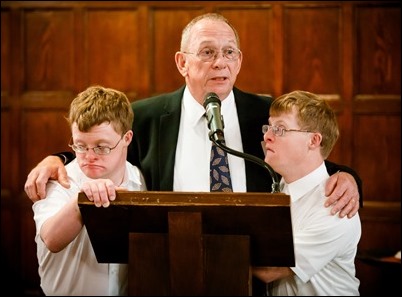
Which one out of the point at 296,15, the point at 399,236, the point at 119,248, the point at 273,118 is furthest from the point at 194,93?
the point at 399,236

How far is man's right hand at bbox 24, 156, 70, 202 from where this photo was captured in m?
2.21

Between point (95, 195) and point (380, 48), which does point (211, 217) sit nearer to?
point (95, 195)

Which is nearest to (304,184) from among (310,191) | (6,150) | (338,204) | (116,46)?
(310,191)

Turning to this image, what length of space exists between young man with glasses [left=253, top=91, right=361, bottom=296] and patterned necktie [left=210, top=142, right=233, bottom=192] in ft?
1.04

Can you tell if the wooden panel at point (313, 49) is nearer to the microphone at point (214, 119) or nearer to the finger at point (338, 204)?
the finger at point (338, 204)

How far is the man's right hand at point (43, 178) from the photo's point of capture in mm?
2211

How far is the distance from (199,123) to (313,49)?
6.83 feet

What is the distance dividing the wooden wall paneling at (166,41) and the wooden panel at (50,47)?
21.4 inches

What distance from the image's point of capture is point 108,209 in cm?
178

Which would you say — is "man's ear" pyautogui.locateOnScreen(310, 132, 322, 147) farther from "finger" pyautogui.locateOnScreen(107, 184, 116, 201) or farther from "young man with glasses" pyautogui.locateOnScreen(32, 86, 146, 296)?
"finger" pyautogui.locateOnScreen(107, 184, 116, 201)

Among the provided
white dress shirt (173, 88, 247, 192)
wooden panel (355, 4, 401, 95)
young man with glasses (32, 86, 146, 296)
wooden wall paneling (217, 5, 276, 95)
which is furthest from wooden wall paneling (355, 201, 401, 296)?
young man with glasses (32, 86, 146, 296)

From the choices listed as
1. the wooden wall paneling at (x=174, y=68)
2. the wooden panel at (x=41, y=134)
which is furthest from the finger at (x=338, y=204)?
the wooden panel at (x=41, y=134)

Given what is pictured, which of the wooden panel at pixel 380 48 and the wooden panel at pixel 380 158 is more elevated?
the wooden panel at pixel 380 48

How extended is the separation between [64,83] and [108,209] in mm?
3126
